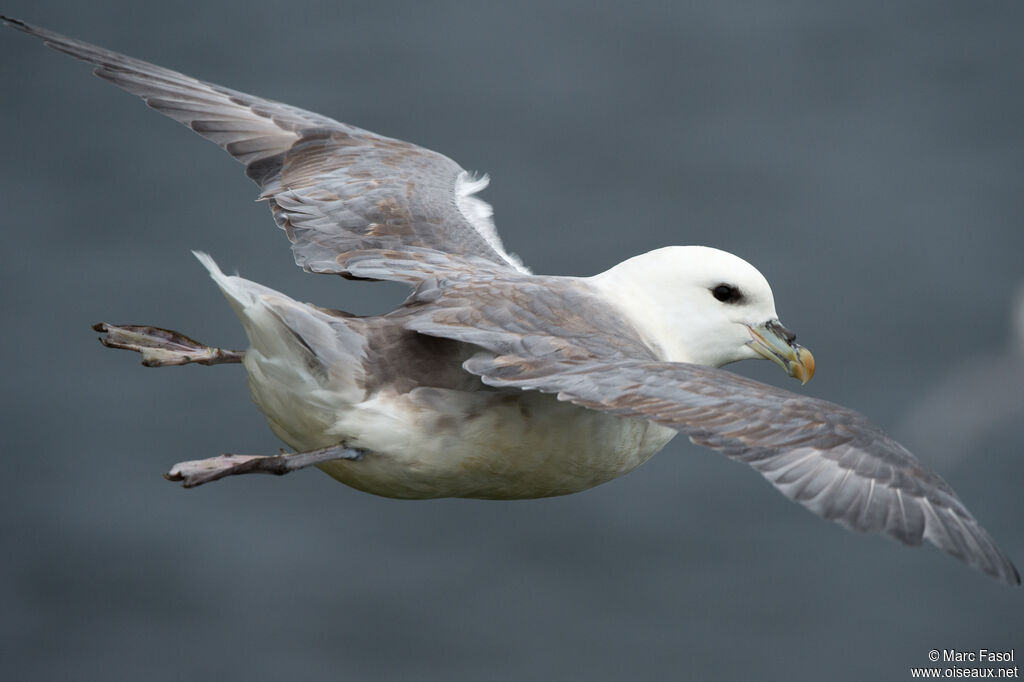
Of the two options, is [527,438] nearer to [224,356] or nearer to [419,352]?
→ [419,352]

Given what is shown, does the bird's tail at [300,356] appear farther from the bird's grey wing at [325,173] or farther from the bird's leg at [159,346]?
the bird's grey wing at [325,173]

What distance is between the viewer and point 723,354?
5.37m

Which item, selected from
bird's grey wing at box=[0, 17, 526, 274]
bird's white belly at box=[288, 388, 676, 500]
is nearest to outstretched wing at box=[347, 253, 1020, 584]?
bird's white belly at box=[288, 388, 676, 500]

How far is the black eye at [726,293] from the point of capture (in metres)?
5.28

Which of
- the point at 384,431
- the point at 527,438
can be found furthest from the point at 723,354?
the point at 384,431

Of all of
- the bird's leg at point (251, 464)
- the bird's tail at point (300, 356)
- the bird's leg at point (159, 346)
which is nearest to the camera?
the bird's leg at point (251, 464)

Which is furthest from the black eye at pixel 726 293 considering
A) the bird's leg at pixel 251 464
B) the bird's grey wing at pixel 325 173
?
the bird's leg at pixel 251 464

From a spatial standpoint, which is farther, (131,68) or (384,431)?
(131,68)

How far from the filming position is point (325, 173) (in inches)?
237

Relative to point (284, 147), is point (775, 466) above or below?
below

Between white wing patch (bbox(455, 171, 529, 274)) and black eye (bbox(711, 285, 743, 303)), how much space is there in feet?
2.63

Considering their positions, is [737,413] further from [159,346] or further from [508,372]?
[159,346]

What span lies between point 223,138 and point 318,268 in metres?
1.12

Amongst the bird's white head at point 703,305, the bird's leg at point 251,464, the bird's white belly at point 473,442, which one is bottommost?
the bird's leg at point 251,464
